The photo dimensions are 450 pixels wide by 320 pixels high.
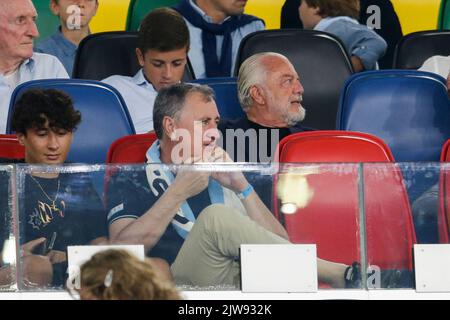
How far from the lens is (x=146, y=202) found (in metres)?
3.75

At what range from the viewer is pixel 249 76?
513 cm

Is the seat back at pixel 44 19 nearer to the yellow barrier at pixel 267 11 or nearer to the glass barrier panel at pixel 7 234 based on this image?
the yellow barrier at pixel 267 11

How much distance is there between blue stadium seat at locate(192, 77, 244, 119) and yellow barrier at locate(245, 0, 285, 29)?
106cm

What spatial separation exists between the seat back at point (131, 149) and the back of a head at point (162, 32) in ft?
3.85

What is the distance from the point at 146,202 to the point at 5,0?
2.59 meters

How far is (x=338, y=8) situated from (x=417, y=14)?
1.32ft

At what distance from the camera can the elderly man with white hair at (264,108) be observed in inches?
196

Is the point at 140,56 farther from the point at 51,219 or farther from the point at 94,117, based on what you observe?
the point at 51,219

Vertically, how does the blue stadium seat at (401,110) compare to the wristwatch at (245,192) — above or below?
above

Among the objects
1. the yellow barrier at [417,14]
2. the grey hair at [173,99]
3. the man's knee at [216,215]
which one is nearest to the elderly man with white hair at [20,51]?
the grey hair at [173,99]

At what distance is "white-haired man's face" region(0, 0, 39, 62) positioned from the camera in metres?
6.05

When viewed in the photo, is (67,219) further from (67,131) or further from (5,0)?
(5,0)

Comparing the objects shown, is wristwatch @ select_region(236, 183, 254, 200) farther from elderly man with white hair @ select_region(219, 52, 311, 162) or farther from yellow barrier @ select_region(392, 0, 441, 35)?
yellow barrier @ select_region(392, 0, 441, 35)
